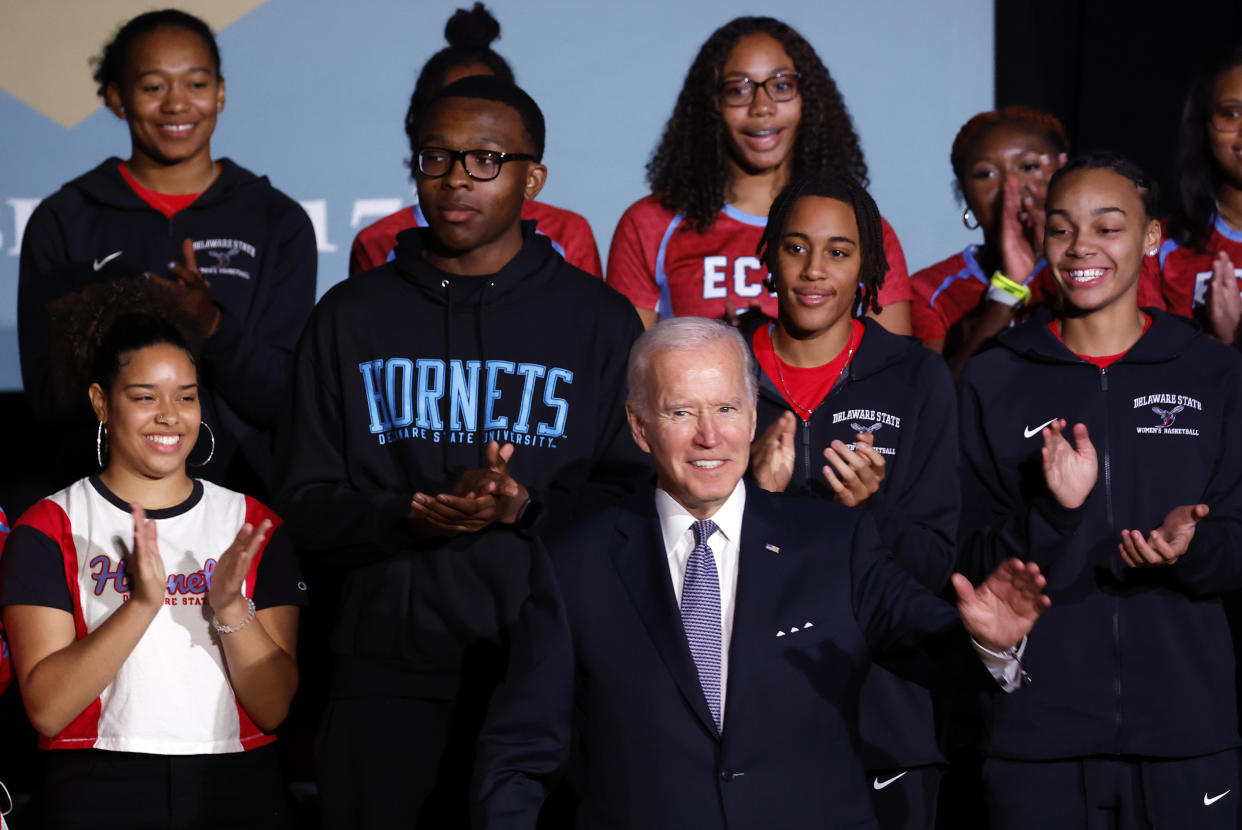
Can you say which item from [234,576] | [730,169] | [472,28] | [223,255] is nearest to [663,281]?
[730,169]

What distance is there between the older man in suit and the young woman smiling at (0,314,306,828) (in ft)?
2.83

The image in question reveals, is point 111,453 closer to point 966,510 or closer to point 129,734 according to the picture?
point 129,734

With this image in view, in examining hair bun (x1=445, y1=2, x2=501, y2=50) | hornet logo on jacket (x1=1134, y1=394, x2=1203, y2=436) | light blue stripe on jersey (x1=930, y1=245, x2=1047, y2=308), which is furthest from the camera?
hair bun (x1=445, y1=2, x2=501, y2=50)

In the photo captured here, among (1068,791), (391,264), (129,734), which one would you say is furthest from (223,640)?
(1068,791)

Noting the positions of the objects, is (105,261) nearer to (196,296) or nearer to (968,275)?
(196,296)

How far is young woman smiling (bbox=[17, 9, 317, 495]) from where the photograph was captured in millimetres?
3986

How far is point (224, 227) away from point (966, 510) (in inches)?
87.4

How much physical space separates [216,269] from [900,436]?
2.03m

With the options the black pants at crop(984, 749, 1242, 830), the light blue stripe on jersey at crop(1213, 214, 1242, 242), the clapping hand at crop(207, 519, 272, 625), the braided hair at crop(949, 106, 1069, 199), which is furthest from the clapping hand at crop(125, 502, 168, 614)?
the light blue stripe on jersey at crop(1213, 214, 1242, 242)

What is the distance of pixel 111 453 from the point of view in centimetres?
334

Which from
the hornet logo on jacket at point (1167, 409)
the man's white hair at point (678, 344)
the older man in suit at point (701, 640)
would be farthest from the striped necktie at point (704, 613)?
the hornet logo on jacket at point (1167, 409)

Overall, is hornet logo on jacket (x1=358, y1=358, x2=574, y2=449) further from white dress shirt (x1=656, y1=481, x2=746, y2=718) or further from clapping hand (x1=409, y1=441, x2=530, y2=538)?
white dress shirt (x1=656, y1=481, x2=746, y2=718)

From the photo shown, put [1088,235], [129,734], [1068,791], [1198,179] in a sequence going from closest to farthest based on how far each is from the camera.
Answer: [129,734], [1068,791], [1088,235], [1198,179]

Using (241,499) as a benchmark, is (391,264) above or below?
above
